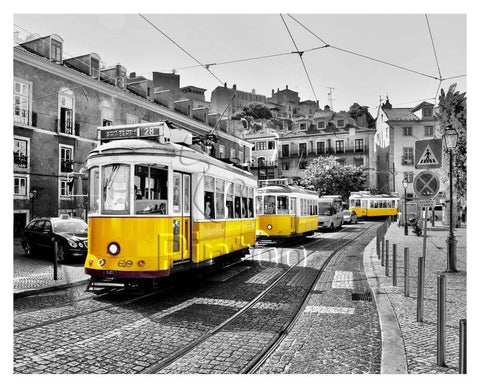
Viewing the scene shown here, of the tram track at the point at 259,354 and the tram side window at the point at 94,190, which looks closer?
the tram track at the point at 259,354

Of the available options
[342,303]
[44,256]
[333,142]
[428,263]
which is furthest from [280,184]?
[342,303]

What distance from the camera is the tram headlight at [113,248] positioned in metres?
7.00

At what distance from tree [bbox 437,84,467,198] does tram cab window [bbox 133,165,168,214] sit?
4839mm

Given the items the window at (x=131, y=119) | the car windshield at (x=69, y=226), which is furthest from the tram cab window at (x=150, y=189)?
the window at (x=131, y=119)

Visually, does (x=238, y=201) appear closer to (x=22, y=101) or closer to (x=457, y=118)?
(x=457, y=118)

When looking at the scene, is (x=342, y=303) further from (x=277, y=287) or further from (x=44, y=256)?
(x=44, y=256)

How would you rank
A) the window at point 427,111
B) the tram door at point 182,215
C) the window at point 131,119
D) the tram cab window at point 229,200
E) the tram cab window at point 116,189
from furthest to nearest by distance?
the window at point 131,119
the tram cab window at point 229,200
the window at point 427,111
the tram door at point 182,215
the tram cab window at point 116,189

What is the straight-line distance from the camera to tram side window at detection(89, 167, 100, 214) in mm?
7285

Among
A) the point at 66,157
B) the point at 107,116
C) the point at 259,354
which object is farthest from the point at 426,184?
the point at 107,116

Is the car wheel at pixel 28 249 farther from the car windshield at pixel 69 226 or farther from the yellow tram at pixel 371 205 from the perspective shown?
the yellow tram at pixel 371 205

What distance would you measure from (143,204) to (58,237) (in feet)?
21.5

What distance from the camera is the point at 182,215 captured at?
25.7ft

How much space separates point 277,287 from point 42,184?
6.77m

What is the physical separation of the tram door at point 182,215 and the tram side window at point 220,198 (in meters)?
1.30
